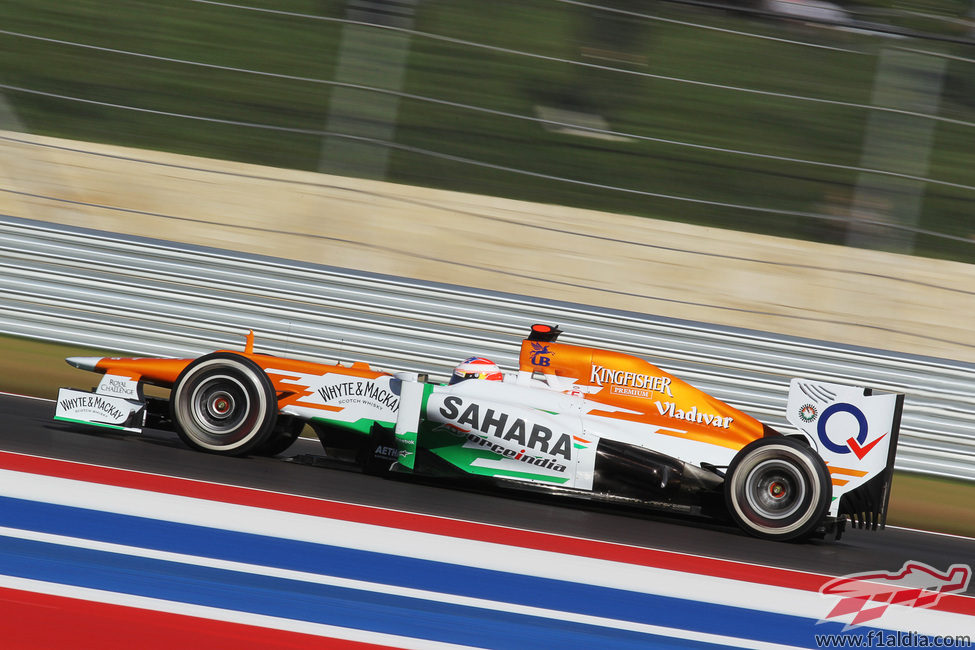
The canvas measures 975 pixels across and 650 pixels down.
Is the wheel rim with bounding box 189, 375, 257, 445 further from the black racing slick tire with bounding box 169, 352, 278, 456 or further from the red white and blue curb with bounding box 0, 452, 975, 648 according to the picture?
the red white and blue curb with bounding box 0, 452, 975, 648

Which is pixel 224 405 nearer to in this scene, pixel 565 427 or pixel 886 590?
pixel 565 427

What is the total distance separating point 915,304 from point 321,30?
24.5 ft

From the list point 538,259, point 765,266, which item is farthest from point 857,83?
point 538,259

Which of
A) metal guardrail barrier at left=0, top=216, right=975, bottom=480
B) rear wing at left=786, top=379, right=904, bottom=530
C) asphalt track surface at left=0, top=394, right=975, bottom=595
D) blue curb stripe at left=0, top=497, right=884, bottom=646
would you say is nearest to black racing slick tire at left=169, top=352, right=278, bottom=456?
asphalt track surface at left=0, top=394, right=975, bottom=595

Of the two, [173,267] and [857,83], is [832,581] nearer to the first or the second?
[173,267]

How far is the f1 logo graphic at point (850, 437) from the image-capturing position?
226 inches

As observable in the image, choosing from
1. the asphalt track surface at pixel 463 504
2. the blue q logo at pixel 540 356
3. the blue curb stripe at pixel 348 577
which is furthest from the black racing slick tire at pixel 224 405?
the blue q logo at pixel 540 356

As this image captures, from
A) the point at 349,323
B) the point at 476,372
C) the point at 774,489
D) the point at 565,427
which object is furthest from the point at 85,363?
the point at 774,489

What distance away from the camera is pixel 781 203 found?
35.0 ft

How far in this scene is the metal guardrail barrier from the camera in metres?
8.64

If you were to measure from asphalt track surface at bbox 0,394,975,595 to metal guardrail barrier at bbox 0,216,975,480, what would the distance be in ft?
7.25

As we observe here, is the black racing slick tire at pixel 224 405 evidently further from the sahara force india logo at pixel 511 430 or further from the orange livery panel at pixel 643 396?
the orange livery panel at pixel 643 396

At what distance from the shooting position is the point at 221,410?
6027 millimetres

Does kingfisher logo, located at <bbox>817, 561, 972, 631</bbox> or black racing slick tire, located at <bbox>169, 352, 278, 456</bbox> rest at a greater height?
black racing slick tire, located at <bbox>169, 352, 278, 456</bbox>
